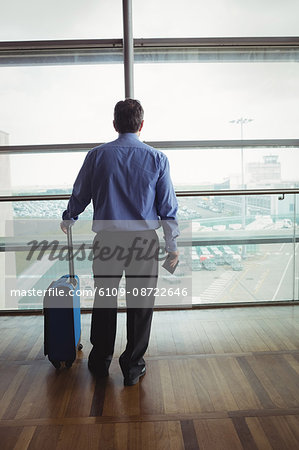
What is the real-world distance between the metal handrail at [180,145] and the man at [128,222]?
1205 millimetres

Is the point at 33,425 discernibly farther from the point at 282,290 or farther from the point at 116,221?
the point at 282,290

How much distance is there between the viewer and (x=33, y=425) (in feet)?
5.67

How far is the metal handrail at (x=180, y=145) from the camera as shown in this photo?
3.26 meters

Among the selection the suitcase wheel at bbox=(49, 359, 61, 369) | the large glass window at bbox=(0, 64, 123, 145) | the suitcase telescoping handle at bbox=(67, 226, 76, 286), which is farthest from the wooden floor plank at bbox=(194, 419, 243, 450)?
the large glass window at bbox=(0, 64, 123, 145)

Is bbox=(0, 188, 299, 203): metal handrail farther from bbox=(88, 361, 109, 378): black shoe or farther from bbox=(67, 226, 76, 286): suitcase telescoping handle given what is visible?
bbox=(88, 361, 109, 378): black shoe

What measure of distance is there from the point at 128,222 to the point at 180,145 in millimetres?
1459

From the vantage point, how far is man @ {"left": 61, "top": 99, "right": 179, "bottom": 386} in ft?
6.57

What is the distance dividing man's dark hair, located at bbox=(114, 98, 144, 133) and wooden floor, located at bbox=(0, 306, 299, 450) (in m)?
1.32

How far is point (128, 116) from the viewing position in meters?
2.02

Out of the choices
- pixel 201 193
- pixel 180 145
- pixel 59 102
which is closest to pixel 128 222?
pixel 201 193

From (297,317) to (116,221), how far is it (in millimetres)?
1725

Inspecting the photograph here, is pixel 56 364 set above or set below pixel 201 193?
below

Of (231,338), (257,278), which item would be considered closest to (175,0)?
(257,278)

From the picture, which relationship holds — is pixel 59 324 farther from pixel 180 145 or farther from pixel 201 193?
pixel 180 145
